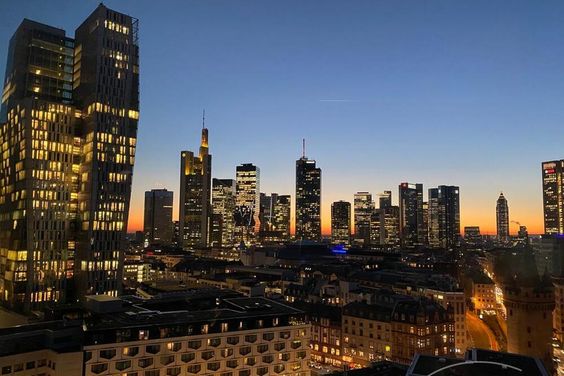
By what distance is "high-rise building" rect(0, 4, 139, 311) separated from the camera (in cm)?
14562

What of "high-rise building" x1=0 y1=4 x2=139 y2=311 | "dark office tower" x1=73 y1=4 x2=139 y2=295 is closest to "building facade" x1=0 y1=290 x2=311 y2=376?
"dark office tower" x1=73 y1=4 x2=139 y2=295

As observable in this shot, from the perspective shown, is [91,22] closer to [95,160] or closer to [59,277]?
[95,160]

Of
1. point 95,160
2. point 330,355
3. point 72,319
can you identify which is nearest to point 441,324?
point 330,355

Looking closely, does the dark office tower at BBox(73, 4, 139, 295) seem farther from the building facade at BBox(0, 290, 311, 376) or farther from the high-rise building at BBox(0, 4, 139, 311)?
the building facade at BBox(0, 290, 311, 376)

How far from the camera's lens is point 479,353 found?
222ft

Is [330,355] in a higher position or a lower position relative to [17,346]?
lower

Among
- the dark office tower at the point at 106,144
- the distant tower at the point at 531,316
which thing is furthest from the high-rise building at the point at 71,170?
the distant tower at the point at 531,316

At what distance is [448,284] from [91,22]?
15550 centimetres

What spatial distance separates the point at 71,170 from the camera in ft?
503

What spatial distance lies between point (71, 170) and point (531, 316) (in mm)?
135679

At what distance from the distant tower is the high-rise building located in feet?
374

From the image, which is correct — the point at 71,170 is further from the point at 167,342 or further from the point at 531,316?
the point at 531,316

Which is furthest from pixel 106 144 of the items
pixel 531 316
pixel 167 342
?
pixel 531 316

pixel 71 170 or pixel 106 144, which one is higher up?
pixel 106 144
